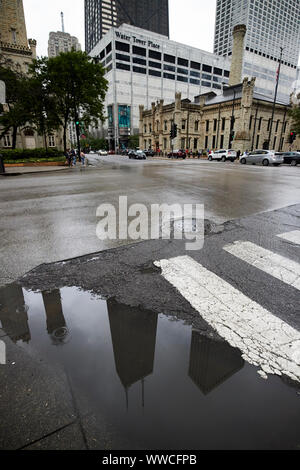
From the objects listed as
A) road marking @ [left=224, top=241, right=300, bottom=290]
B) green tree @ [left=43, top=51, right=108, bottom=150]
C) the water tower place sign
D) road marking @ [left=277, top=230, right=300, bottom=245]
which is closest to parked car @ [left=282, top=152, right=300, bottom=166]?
green tree @ [left=43, top=51, right=108, bottom=150]

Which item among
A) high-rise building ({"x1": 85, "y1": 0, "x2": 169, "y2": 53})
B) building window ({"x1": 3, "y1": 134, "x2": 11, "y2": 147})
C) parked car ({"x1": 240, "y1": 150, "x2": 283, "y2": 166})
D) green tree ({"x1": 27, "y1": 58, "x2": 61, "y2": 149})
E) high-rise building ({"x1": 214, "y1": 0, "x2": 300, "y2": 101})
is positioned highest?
high-rise building ({"x1": 85, "y1": 0, "x2": 169, "y2": 53})

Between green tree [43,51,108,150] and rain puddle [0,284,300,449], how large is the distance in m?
27.7

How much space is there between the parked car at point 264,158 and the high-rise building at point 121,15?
15534cm

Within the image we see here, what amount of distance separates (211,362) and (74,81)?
2930 cm

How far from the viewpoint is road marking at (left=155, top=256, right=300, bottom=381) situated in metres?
2.02

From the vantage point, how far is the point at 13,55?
40.5 m

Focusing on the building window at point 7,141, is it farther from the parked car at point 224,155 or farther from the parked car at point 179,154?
the parked car at point 224,155

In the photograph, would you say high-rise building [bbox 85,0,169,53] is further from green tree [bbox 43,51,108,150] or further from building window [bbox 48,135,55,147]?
green tree [bbox 43,51,108,150]

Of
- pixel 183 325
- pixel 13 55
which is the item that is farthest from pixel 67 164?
pixel 13 55

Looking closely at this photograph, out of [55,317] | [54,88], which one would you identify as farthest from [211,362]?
[54,88]

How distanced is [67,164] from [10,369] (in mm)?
26410

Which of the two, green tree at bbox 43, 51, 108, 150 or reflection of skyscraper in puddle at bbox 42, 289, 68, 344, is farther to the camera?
green tree at bbox 43, 51, 108, 150

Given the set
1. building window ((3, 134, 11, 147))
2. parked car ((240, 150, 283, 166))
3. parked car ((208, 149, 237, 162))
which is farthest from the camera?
building window ((3, 134, 11, 147))

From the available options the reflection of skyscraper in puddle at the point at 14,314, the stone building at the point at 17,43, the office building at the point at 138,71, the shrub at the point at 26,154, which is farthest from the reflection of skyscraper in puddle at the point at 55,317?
the office building at the point at 138,71
